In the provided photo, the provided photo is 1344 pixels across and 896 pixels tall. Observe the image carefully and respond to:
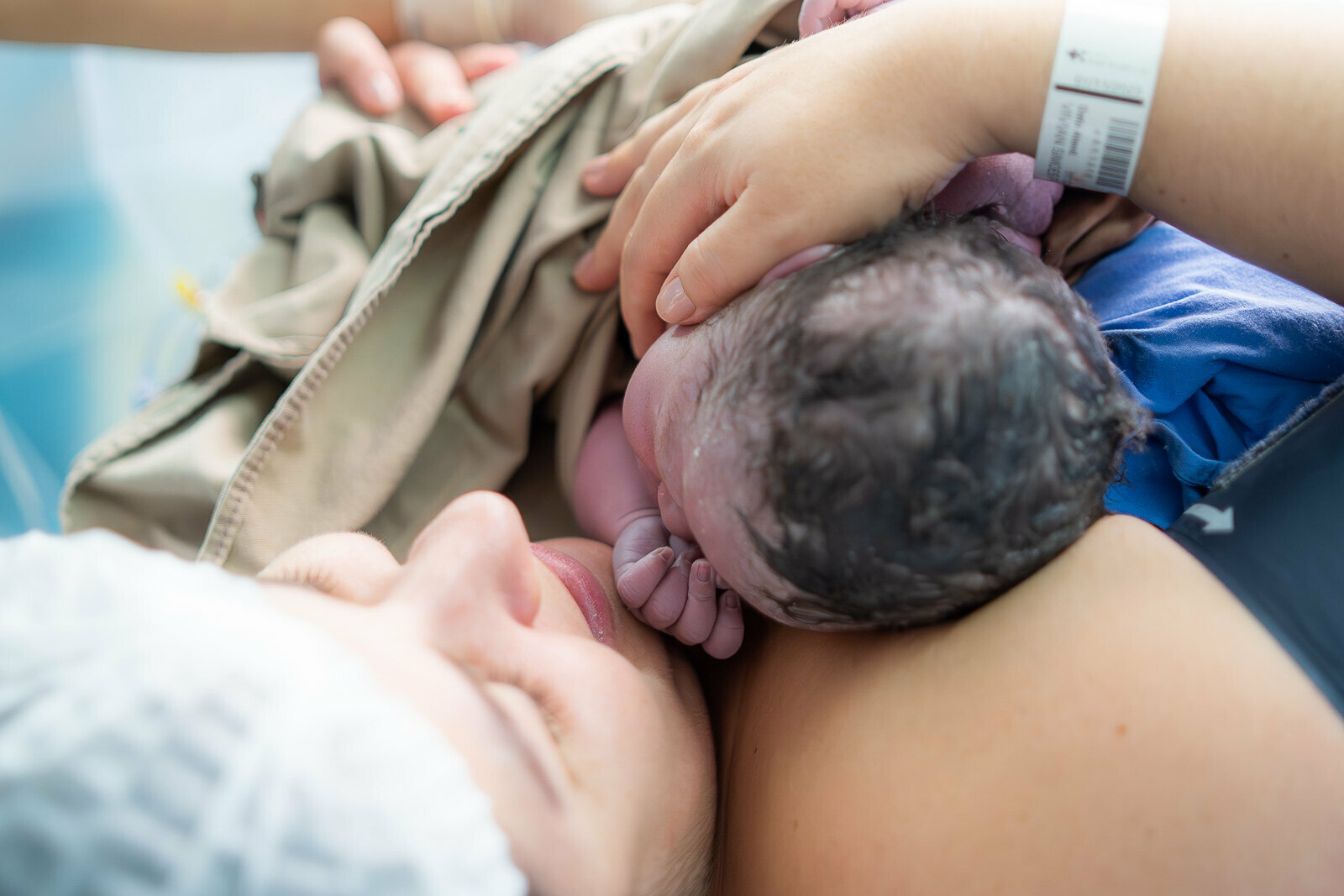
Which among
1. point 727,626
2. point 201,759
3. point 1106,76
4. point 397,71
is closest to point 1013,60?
point 1106,76

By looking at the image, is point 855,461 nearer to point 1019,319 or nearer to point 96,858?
point 1019,319

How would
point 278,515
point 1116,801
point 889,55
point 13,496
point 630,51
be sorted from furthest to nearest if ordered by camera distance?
point 13,496 < point 630,51 < point 278,515 < point 889,55 < point 1116,801

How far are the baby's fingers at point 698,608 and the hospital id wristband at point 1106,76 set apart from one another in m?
0.49

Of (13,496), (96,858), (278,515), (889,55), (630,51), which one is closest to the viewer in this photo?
(96,858)

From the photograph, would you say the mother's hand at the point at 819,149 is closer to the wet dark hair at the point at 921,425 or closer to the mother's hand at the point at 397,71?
the wet dark hair at the point at 921,425

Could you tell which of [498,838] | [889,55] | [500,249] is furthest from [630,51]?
[498,838]

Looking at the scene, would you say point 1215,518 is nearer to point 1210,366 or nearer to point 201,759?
point 1210,366

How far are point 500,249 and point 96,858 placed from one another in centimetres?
76

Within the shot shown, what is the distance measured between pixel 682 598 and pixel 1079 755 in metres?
0.40

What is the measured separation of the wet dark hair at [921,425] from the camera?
56cm

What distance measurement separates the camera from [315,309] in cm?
101

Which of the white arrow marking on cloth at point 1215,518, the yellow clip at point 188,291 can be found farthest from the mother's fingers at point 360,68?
the white arrow marking on cloth at point 1215,518

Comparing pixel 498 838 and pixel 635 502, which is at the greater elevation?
pixel 498 838

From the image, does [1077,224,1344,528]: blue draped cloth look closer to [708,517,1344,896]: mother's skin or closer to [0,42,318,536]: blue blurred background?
[708,517,1344,896]: mother's skin
